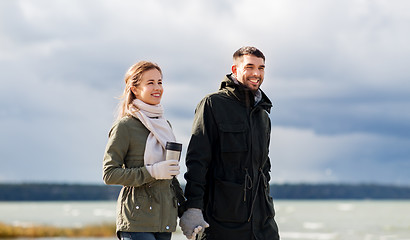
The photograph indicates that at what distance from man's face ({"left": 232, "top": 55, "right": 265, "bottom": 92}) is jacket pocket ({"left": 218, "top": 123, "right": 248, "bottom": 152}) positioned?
1.03ft

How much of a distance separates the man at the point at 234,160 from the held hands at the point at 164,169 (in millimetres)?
441

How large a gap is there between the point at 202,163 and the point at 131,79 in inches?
31.7

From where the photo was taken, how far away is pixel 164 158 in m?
4.52

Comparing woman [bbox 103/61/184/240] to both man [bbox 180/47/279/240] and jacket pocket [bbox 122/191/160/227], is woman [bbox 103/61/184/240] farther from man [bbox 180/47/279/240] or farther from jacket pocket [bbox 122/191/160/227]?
man [bbox 180/47/279/240]

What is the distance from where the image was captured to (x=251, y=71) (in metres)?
5.09

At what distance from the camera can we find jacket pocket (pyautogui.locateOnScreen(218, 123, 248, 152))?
16.4ft

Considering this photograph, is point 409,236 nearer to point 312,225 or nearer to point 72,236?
point 312,225

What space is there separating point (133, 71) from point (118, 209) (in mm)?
915

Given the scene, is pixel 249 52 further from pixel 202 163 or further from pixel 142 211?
pixel 142 211

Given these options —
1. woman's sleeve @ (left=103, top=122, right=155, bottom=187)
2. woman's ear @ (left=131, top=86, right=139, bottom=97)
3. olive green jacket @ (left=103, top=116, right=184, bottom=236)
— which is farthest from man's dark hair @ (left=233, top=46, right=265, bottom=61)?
woman's sleeve @ (left=103, top=122, right=155, bottom=187)

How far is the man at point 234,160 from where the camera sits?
498cm

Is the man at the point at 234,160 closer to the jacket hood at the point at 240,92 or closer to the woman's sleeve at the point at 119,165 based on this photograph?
the jacket hood at the point at 240,92

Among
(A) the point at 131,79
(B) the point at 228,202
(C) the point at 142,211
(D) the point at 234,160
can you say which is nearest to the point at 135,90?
(A) the point at 131,79

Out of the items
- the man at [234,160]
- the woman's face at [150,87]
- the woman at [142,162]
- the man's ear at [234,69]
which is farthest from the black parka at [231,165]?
the woman's face at [150,87]
